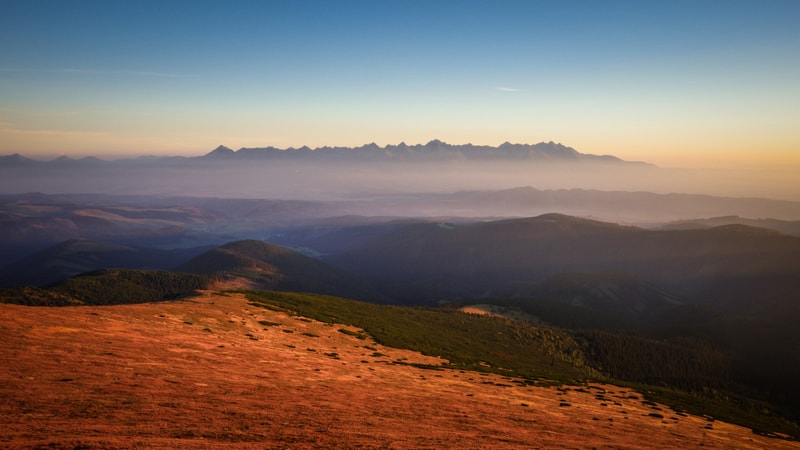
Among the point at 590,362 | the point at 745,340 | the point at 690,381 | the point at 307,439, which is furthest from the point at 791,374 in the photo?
the point at 307,439

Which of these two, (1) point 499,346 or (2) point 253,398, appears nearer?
(2) point 253,398

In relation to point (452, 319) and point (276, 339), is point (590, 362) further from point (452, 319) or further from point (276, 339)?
point (276, 339)

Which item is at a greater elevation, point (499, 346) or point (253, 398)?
point (253, 398)

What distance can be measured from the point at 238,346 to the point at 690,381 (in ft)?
426

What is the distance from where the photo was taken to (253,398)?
29250mm

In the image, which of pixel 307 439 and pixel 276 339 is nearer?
pixel 307 439

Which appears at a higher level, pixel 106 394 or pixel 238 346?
pixel 106 394

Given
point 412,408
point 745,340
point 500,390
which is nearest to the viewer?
point 412,408

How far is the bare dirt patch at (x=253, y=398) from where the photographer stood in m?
22.5

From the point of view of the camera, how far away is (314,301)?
280ft

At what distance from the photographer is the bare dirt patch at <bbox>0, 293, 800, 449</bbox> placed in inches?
886

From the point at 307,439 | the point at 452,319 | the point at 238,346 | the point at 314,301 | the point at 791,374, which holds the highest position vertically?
the point at 307,439

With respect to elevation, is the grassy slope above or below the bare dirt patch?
below

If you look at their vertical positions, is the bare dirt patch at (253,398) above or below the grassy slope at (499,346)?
above
